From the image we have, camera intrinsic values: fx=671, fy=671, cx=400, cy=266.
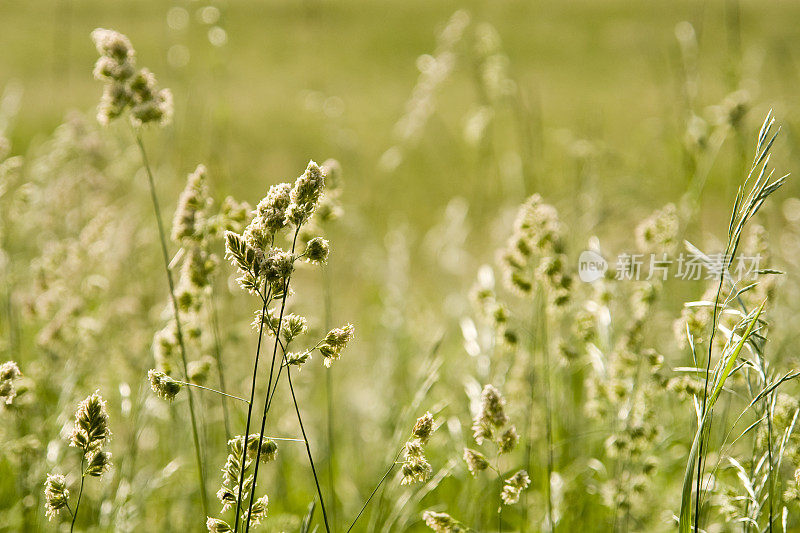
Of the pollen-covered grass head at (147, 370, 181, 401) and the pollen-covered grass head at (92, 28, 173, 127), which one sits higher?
the pollen-covered grass head at (92, 28, 173, 127)

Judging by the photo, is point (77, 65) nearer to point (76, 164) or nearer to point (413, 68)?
point (413, 68)

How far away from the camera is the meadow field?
1182 mm

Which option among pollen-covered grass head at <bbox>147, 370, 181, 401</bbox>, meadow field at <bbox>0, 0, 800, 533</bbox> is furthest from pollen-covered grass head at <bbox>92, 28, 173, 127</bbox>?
pollen-covered grass head at <bbox>147, 370, 181, 401</bbox>

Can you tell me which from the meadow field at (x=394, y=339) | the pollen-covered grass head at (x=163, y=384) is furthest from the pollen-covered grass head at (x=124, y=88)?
the pollen-covered grass head at (x=163, y=384)

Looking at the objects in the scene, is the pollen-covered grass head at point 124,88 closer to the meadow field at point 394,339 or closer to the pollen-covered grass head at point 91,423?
the meadow field at point 394,339

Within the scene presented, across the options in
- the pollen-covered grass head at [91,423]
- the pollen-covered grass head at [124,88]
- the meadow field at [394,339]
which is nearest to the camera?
the pollen-covered grass head at [91,423]

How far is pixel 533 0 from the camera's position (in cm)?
1888

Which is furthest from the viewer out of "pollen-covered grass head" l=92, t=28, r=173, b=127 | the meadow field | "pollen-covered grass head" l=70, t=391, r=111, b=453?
"pollen-covered grass head" l=92, t=28, r=173, b=127

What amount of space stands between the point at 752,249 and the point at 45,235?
3.15 meters

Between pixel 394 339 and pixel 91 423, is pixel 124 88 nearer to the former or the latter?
pixel 91 423

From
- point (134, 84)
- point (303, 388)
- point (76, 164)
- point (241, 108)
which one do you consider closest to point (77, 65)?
point (241, 108)

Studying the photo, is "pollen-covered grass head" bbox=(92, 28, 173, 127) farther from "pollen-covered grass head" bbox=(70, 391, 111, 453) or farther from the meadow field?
"pollen-covered grass head" bbox=(70, 391, 111, 453)

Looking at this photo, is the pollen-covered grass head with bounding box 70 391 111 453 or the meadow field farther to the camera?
the meadow field

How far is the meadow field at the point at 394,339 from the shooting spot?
46.5 inches
